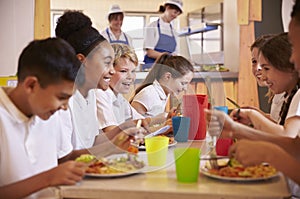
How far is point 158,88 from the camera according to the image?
2.38 m

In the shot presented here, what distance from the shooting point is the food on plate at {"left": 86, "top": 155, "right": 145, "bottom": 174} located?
125cm

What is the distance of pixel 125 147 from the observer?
1.52m

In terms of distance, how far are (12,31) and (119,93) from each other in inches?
49.7

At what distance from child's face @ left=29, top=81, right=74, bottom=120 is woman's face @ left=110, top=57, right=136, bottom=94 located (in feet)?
3.07

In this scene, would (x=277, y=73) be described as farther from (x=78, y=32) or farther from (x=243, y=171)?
(x=78, y=32)

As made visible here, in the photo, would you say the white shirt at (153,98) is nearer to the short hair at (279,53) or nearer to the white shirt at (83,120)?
the white shirt at (83,120)

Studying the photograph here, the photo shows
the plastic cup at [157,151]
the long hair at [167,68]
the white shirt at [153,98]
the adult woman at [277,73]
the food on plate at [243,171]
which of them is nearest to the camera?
the food on plate at [243,171]

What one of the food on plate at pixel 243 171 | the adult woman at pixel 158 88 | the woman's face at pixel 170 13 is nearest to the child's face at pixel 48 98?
the food on plate at pixel 243 171

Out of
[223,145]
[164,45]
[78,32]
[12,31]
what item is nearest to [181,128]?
[223,145]

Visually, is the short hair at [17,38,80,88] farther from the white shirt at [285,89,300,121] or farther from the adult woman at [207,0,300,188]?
the white shirt at [285,89,300,121]

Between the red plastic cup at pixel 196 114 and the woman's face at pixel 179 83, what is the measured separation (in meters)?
0.21

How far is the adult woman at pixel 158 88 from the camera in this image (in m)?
2.23

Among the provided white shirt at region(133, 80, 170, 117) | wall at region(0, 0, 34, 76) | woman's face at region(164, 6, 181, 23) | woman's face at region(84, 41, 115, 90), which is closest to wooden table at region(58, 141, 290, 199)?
woman's face at region(84, 41, 115, 90)

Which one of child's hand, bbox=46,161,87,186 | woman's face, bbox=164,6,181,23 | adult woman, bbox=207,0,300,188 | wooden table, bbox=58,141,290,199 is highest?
woman's face, bbox=164,6,181,23
